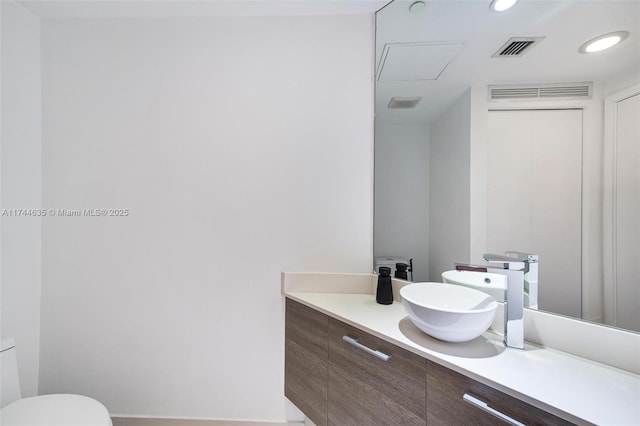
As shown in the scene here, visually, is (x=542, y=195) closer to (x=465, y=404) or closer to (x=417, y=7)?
(x=465, y=404)

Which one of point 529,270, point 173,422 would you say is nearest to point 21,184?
point 173,422

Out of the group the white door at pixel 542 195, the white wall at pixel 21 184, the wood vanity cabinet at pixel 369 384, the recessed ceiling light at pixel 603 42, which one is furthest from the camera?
the white wall at pixel 21 184

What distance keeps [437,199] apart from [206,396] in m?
1.83

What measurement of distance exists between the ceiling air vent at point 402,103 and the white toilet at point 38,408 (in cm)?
210

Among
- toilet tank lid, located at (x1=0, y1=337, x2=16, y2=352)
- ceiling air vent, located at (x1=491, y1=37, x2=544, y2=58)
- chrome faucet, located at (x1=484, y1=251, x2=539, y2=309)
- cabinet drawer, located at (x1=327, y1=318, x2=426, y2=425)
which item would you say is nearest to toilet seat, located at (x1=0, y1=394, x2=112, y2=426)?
toilet tank lid, located at (x1=0, y1=337, x2=16, y2=352)

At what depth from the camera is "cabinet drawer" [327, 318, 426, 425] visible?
0.87m

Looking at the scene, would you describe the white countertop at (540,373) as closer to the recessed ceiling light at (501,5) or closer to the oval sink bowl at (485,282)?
the oval sink bowl at (485,282)

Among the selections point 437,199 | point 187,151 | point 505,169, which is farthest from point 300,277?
point 505,169

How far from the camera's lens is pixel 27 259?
58.3 inches

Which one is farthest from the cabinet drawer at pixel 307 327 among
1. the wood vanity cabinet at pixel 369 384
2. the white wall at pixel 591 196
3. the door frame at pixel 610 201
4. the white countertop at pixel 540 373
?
the door frame at pixel 610 201

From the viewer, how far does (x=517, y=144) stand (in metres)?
1.09

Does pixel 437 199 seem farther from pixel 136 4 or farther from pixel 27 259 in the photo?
pixel 27 259

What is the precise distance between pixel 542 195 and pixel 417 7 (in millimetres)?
1137

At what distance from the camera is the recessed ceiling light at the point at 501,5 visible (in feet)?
3.66
